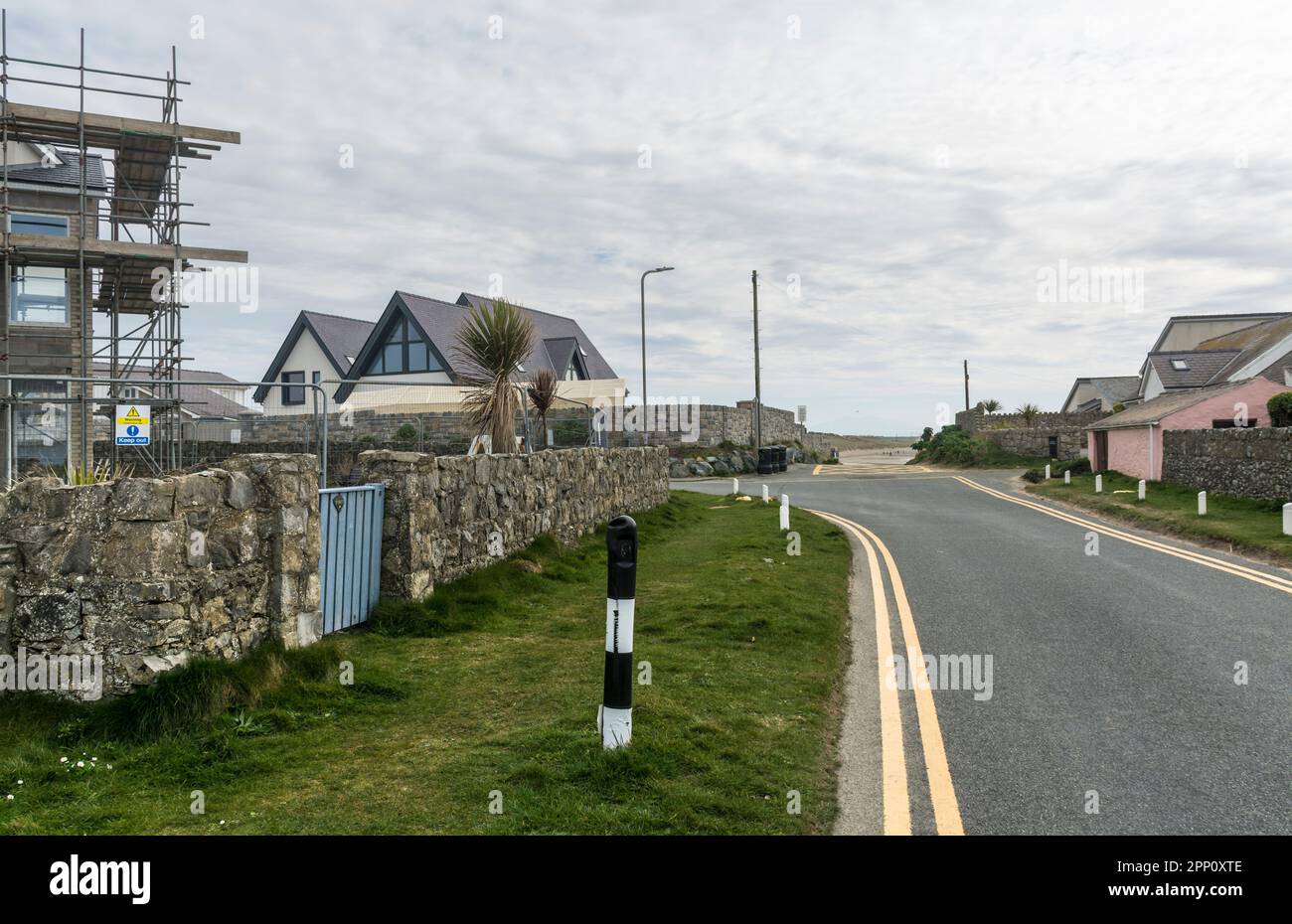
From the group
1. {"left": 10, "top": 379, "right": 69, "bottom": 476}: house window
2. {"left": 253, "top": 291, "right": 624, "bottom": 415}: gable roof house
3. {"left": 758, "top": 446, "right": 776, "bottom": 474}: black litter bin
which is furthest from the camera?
{"left": 758, "top": 446, "right": 776, "bottom": 474}: black litter bin

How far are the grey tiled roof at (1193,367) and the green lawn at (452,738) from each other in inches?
1707

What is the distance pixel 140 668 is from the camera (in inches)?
230

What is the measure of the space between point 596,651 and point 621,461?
35.0 ft

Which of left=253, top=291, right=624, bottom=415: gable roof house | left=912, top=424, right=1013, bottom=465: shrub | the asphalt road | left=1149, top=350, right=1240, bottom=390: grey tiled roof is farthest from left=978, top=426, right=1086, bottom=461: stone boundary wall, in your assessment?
the asphalt road

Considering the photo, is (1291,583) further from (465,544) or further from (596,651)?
(465,544)

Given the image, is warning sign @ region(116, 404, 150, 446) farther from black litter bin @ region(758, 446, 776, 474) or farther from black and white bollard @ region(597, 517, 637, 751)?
black litter bin @ region(758, 446, 776, 474)

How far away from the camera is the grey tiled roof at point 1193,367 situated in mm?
43312

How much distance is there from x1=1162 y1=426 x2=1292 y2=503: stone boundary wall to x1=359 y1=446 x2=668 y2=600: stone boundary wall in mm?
16121

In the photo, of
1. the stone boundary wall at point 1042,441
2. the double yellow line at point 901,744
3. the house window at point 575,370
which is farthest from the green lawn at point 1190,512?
the house window at point 575,370

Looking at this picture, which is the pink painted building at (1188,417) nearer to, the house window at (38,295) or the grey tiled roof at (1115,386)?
the house window at (38,295)

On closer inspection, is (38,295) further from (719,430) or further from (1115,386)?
(1115,386)

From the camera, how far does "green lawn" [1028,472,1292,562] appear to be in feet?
50.8

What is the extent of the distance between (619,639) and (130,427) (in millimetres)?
14596

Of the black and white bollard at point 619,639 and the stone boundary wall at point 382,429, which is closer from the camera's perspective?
the black and white bollard at point 619,639
